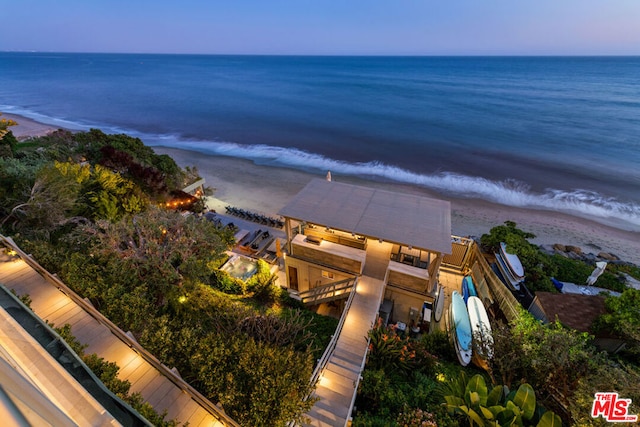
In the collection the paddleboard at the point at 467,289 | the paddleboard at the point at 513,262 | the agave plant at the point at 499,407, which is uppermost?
the agave plant at the point at 499,407

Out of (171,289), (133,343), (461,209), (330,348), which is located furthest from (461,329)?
(461,209)

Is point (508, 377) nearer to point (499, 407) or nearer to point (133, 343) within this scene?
point (499, 407)

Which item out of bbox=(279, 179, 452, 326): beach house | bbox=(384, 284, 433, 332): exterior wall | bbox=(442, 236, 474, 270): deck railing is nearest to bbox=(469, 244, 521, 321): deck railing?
bbox=(442, 236, 474, 270): deck railing

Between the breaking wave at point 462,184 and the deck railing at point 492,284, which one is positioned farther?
the breaking wave at point 462,184

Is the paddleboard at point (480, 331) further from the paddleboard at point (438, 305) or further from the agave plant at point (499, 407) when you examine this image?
the agave plant at point (499, 407)

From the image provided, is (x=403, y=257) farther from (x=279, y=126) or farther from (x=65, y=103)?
(x=65, y=103)

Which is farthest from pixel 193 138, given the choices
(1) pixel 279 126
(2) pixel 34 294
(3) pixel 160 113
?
(2) pixel 34 294

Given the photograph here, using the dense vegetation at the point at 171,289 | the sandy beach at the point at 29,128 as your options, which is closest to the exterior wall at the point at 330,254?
the dense vegetation at the point at 171,289
